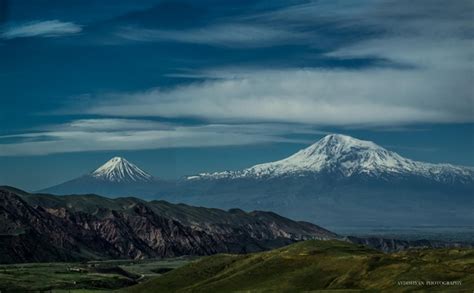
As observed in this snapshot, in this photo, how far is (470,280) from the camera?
17250 centimetres

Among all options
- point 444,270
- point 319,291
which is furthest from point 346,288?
point 444,270

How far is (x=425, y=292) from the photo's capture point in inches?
6654

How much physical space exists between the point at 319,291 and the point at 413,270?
77.7ft

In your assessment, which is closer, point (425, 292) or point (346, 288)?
point (425, 292)

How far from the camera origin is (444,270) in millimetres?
189500

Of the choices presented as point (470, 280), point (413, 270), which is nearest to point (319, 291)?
point (413, 270)

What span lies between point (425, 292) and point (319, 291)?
32350 mm

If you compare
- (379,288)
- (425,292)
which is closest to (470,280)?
(425,292)

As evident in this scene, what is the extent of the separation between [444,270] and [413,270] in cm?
920

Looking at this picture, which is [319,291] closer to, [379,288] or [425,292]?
[379,288]

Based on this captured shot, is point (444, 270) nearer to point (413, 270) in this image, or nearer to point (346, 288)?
point (413, 270)

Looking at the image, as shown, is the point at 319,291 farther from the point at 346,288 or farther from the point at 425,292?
the point at 425,292

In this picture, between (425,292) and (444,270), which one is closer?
(425,292)

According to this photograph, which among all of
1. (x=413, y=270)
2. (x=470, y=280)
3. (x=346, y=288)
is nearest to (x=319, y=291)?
(x=346, y=288)
